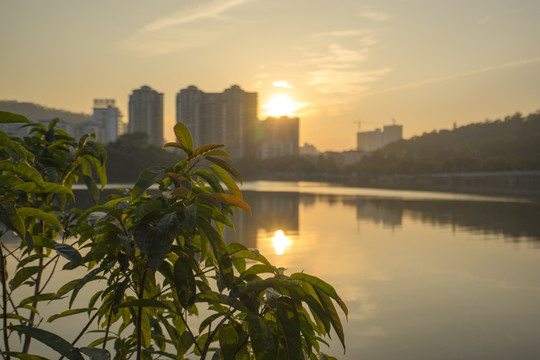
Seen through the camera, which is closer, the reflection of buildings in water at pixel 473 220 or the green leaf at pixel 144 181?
the green leaf at pixel 144 181

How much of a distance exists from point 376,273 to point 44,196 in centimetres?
358

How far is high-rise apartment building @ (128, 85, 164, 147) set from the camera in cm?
5831

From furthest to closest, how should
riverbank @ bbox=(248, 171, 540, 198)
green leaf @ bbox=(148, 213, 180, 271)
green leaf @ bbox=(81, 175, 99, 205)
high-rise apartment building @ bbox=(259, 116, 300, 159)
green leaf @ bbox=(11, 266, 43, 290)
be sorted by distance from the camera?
high-rise apartment building @ bbox=(259, 116, 300, 159), riverbank @ bbox=(248, 171, 540, 198), green leaf @ bbox=(81, 175, 99, 205), green leaf @ bbox=(11, 266, 43, 290), green leaf @ bbox=(148, 213, 180, 271)

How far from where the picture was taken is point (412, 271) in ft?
14.7

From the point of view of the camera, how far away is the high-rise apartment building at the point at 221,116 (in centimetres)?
6119

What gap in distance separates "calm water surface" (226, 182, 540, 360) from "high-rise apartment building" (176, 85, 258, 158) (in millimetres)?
51945

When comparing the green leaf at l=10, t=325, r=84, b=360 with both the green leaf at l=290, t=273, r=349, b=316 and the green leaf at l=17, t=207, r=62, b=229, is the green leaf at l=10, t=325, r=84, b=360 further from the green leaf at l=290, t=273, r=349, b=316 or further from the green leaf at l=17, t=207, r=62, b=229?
the green leaf at l=290, t=273, r=349, b=316

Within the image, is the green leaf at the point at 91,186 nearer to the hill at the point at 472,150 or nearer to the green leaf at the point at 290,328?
the green leaf at the point at 290,328

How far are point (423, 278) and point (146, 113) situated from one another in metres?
57.2

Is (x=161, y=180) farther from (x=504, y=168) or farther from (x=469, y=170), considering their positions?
(x=469, y=170)

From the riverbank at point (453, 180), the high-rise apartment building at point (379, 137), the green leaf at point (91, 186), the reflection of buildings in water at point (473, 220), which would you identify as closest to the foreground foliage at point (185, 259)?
the green leaf at point (91, 186)

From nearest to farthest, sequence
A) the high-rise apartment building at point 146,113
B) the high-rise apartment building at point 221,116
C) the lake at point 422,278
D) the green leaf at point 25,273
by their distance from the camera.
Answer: the green leaf at point 25,273 < the lake at point 422,278 < the high-rise apartment building at point 146,113 < the high-rise apartment building at point 221,116

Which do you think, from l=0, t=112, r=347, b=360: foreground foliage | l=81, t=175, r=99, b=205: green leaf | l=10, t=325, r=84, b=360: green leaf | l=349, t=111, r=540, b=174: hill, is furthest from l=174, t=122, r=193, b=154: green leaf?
l=349, t=111, r=540, b=174: hill

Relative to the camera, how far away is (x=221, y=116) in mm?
62875
